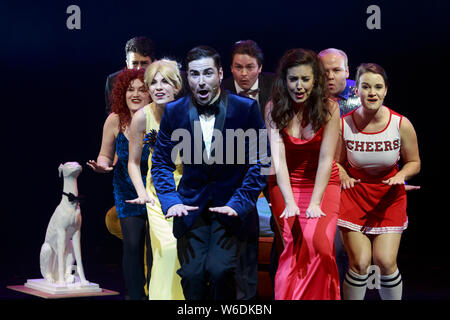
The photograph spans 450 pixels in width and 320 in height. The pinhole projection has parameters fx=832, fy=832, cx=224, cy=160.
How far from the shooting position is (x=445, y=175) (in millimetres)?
7781

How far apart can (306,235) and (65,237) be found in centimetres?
239

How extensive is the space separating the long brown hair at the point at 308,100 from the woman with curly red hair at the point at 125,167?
1023mm

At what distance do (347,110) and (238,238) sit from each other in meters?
1.57

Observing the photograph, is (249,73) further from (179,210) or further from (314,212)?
(179,210)

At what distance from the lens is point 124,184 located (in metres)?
5.50

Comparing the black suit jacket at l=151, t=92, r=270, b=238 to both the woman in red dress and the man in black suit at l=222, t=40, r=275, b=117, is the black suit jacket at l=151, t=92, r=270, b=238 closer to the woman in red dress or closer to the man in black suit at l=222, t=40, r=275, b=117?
the woman in red dress

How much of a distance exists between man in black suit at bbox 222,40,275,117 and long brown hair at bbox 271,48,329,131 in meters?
0.94

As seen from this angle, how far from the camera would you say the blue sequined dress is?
543 centimetres

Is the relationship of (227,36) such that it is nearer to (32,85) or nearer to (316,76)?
(32,85)
